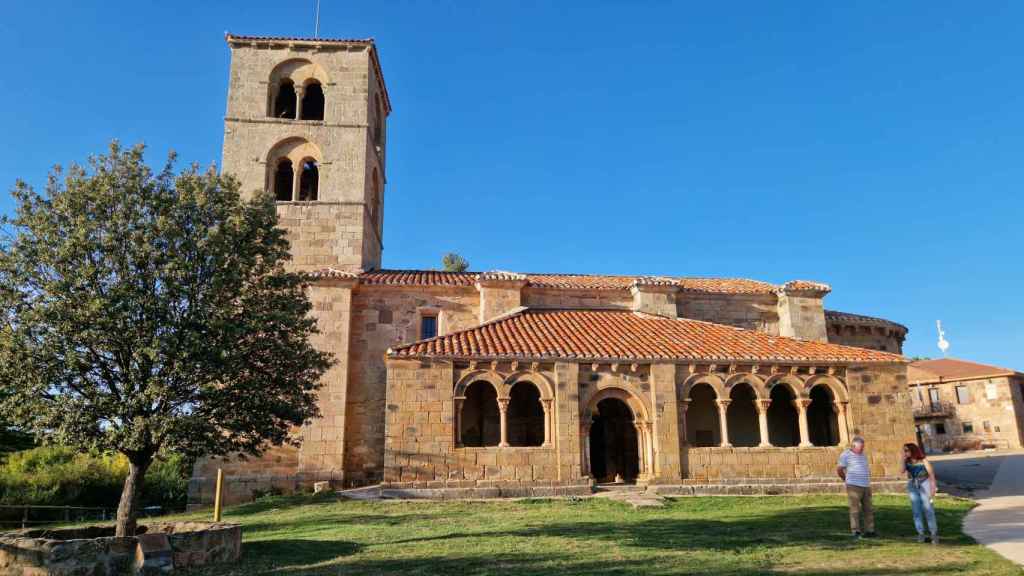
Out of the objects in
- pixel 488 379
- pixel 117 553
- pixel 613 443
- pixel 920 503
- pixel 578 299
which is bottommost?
pixel 117 553

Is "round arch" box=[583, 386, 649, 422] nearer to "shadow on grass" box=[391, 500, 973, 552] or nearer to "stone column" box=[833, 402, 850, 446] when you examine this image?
"shadow on grass" box=[391, 500, 973, 552]

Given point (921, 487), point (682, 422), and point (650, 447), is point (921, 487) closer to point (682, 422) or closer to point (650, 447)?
point (682, 422)

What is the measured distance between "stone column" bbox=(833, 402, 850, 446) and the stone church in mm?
40

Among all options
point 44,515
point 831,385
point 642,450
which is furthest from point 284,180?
point 831,385

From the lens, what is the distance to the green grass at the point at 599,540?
342 inches

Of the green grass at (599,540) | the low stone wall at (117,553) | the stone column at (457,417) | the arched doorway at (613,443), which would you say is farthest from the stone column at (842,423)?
the low stone wall at (117,553)

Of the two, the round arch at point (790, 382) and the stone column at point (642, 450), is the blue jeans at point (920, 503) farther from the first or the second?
the round arch at point (790, 382)

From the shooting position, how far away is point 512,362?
1758 cm

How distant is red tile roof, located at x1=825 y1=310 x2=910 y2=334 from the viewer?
2517 cm

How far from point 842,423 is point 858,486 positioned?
9.00 m

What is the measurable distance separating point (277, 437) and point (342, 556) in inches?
102

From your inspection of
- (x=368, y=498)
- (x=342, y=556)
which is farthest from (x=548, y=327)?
(x=342, y=556)

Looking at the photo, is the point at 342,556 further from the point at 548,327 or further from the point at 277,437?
the point at 548,327

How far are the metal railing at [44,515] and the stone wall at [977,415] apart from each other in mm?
43142
